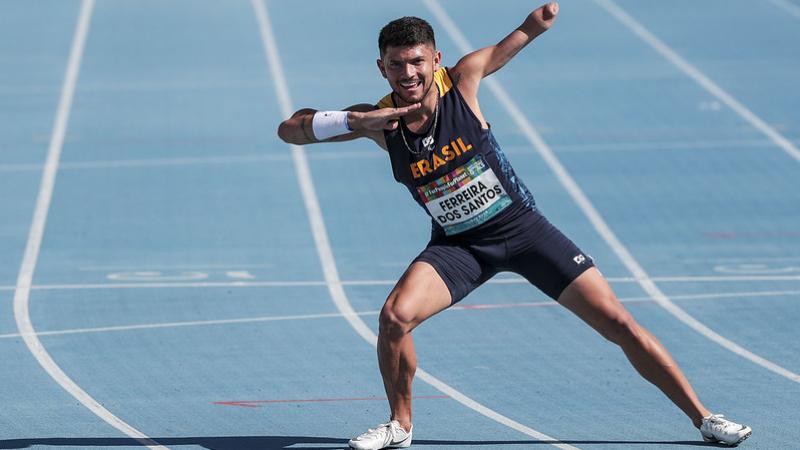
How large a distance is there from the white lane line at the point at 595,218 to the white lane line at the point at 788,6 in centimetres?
492

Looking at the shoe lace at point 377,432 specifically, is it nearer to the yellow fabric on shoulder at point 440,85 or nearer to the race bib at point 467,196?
the race bib at point 467,196

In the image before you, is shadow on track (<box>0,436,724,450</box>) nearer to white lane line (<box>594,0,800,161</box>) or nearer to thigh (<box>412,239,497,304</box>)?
thigh (<box>412,239,497,304</box>)

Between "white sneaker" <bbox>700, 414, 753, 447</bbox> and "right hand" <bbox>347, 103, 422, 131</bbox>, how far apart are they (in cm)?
181

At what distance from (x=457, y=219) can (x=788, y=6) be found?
17.1 m

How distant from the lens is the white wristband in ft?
20.9

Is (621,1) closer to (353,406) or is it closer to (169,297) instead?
(169,297)

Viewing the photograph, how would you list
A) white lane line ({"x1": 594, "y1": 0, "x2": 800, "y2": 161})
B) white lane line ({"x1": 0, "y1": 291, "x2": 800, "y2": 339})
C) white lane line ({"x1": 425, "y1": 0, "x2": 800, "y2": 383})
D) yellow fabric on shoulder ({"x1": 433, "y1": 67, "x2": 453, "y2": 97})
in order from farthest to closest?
1. white lane line ({"x1": 594, "y1": 0, "x2": 800, "y2": 161})
2. white lane line ({"x1": 0, "y1": 291, "x2": 800, "y2": 339})
3. white lane line ({"x1": 425, "y1": 0, "x2": 800, "y2": 383})
4. yellow fabric on shoulder ({"x1": 433, "y1": 67, "x2": 453, "y2": 97})

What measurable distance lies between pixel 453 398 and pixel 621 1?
15.6m

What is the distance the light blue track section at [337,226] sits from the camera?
25.4 feet

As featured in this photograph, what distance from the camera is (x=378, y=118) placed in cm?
622

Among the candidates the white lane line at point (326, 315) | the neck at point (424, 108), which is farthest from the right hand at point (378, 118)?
the white lane line at point (326, 315)

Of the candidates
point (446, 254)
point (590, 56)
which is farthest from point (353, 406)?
point (590, 56)

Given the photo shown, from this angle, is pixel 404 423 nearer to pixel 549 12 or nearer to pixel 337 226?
pixel 549 12

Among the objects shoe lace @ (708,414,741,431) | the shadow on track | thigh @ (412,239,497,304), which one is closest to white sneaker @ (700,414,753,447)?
shoe lace @ (708,414,741,431)
